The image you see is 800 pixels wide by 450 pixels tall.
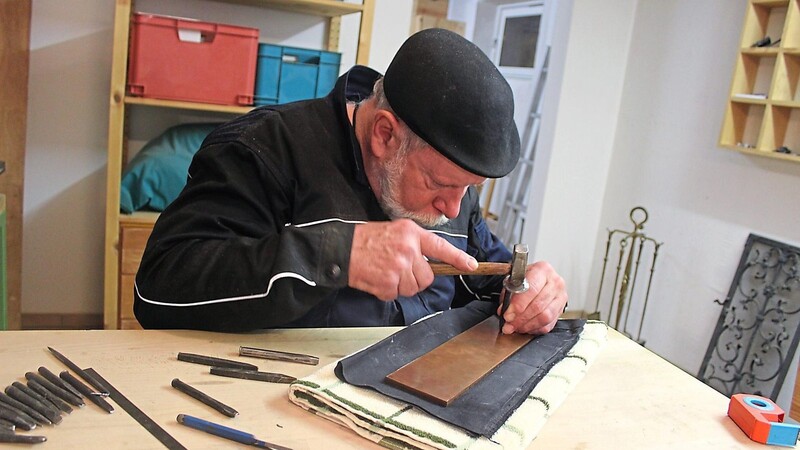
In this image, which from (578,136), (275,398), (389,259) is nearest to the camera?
(275,398)

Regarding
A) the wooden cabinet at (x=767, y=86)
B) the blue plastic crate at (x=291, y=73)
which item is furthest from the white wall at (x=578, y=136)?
the blue plastic crate at (x=291, y=73)

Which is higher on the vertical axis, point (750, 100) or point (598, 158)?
point (750, 100)

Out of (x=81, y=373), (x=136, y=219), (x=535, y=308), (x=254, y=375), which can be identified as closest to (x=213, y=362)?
(x=254, y=375)

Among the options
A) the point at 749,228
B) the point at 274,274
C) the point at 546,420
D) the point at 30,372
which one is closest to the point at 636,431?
the point at 546,420

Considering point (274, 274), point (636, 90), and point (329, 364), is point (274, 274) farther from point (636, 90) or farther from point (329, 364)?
point (636, 90)

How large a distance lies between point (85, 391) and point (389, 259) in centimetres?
53

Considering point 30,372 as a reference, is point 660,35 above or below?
above

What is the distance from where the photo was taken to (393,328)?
1.45 m

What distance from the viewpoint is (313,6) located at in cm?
292

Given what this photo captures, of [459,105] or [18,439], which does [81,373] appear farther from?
[459,105]

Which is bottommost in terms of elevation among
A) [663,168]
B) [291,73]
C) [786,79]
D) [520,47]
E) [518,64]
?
[663,168]

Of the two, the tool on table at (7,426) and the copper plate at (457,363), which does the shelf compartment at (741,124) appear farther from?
the tool on table at (7,426)

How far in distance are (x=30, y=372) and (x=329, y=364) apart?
0.47 m

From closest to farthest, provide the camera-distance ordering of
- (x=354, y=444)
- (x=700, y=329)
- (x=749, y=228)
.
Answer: (x=354, y=444)
(x=749, y=228)
(x=700, y=329)
